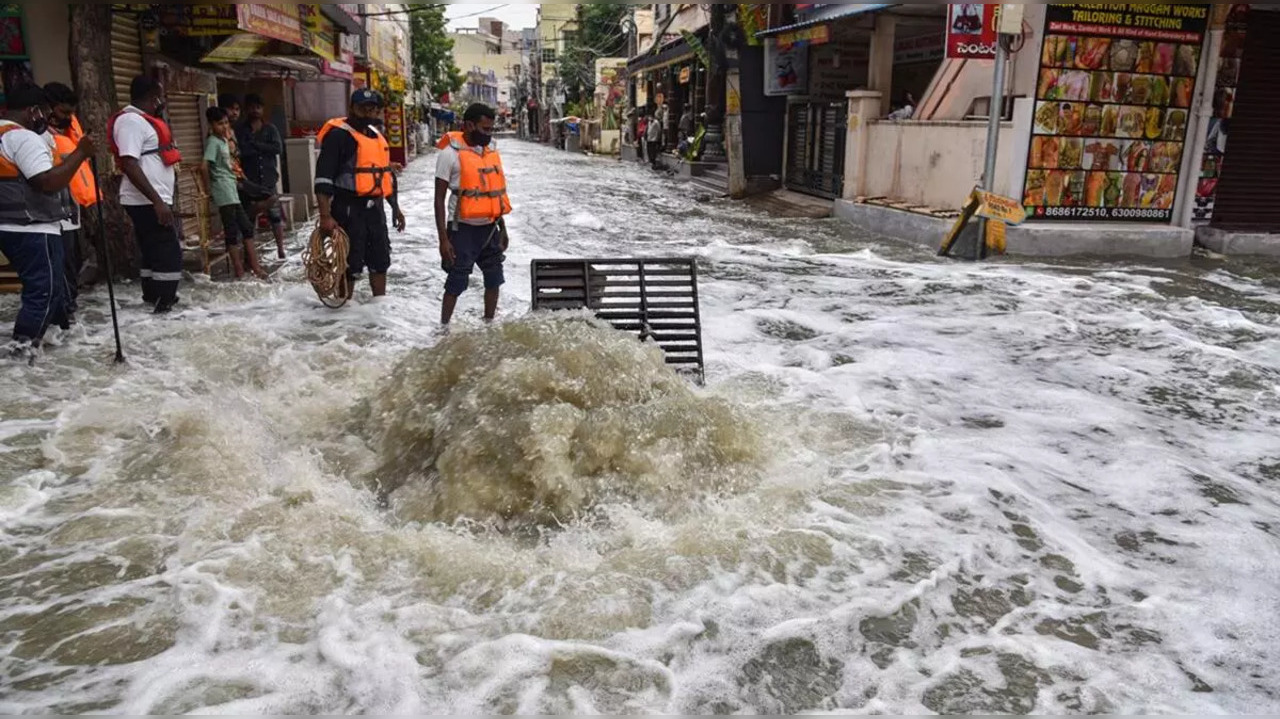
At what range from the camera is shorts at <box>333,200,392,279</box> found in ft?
25.0

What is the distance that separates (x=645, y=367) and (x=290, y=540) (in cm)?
216

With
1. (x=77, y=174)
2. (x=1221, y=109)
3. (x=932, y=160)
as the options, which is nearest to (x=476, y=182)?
(x=77, y=174)

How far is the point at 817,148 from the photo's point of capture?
1833 centimetres

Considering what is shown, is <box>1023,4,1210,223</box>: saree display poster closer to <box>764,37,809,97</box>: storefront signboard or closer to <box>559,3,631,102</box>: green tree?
<box>764,37,809,97</box>: storefront signboard

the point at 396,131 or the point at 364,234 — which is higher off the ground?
the point at 396,131

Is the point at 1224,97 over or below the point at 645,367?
over

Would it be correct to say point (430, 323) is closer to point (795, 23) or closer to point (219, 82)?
point (219, 82)

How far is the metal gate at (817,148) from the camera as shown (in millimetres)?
17188

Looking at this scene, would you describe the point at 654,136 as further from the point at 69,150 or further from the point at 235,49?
the point at 69,150

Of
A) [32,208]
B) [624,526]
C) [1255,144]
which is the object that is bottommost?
[624,526]

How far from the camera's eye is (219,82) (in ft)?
52.5

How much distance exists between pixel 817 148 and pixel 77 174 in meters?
14.3

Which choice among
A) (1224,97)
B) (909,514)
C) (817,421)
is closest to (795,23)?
(1224,97)

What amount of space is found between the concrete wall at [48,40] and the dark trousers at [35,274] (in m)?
2.86
